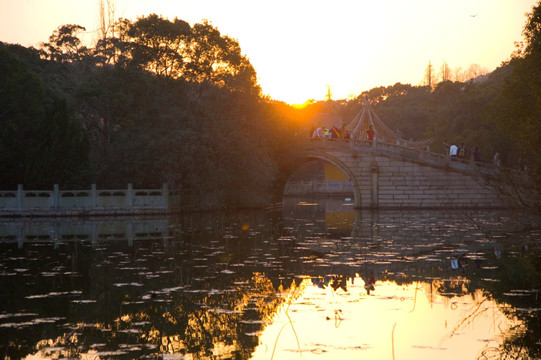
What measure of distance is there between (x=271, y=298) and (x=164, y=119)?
22.7 metres

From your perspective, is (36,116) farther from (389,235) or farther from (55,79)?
(389,235)

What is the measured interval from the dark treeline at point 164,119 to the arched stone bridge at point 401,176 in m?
2.70

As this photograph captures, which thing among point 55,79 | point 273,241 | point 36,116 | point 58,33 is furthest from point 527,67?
point 58,33

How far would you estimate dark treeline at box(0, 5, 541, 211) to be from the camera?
29.0m

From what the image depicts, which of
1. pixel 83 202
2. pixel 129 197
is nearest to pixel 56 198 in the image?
pixel 83 202

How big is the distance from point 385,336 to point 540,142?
7.38 metres

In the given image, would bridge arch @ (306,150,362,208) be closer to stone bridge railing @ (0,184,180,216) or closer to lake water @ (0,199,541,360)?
stone bridge railing @ (0,184,180,216)

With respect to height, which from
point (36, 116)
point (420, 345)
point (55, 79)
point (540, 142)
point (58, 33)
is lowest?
point (420, 345)

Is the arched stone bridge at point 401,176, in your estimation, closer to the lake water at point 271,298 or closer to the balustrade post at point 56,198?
the balustrade post at point 56,198

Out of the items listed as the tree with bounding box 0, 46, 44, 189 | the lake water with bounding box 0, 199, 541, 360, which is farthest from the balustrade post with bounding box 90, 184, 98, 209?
the lake water with bounding box 0, 199, 541, 360

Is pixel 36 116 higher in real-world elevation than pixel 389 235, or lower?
higher

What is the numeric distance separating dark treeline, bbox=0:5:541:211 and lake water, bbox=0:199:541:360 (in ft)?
37.0

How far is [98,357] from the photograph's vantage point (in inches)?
257

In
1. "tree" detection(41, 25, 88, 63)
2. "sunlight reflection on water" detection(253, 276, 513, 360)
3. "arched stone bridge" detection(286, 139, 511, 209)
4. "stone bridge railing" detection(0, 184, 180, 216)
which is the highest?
"tree" detection(41, 25, 88, 63)
